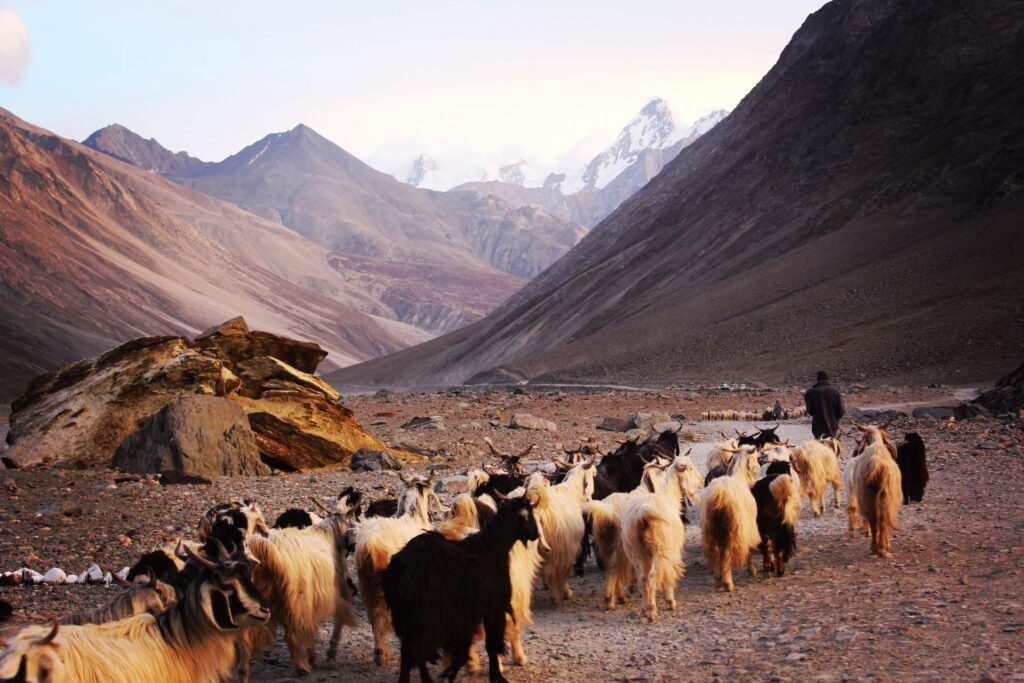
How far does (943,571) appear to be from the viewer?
10242mm

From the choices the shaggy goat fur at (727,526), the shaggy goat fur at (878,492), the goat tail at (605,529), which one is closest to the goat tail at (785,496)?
the shaggy goat fur at (727,526)

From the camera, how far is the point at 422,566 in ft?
25.2

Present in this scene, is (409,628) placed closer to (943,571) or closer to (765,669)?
(765,669)

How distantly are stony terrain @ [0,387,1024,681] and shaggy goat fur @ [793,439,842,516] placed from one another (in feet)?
1.16

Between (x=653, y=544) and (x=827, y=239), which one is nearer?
(x=653, y=544)

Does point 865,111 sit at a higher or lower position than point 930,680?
higher

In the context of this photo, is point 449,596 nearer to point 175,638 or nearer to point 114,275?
point 175,638

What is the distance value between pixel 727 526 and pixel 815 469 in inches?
174

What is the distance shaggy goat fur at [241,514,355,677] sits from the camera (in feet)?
27.2

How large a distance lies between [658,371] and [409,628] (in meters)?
55.5

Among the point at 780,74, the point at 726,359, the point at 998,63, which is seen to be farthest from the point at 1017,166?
the point at 780,74

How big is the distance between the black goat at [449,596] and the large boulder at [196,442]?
11540mm

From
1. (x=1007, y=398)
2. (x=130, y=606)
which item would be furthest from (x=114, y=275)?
(x=130, y=606)

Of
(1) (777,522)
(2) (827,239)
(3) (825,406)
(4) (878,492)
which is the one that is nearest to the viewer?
(1) (777,522)
